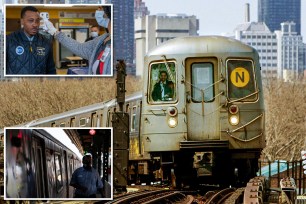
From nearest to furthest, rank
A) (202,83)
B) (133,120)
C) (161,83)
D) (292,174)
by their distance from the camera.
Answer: (202,83) < (161,83) < (133,120) < (292,174)

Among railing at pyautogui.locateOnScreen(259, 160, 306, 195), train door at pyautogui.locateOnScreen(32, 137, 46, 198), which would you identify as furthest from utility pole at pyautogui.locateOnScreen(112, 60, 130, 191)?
railing at pyautogui.locateOnScreen(259, 160, 306, 195)

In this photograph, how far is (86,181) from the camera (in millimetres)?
10648

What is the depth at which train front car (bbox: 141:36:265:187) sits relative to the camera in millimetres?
21156

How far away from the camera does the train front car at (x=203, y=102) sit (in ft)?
69.4

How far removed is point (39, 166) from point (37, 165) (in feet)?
0.11

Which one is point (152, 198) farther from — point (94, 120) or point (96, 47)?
point (94, 120)

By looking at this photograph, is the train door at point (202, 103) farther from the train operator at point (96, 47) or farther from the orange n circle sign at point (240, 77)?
the train operator at point (96, 47)

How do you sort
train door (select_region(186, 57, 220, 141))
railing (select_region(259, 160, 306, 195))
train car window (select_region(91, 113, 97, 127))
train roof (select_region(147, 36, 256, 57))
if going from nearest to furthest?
train door (select_region(186, 57, 220, 141))
train roof (select_region(147, 36, 256, 57))
railing (select_region(259, 160, 306, 195))
train car window (select_region(91, 113, 97, 127))

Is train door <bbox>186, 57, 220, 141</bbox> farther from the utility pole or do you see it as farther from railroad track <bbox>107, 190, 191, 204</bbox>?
the utility pole

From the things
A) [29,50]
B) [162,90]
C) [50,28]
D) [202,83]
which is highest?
[50,28]

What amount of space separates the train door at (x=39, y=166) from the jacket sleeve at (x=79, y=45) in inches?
58.3

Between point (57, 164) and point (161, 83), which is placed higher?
point (161, 83)

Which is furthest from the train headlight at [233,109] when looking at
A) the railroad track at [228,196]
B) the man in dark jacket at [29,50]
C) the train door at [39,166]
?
the train door at [39,166]

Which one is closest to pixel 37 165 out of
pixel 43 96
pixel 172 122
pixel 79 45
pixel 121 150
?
pixel 79 45
